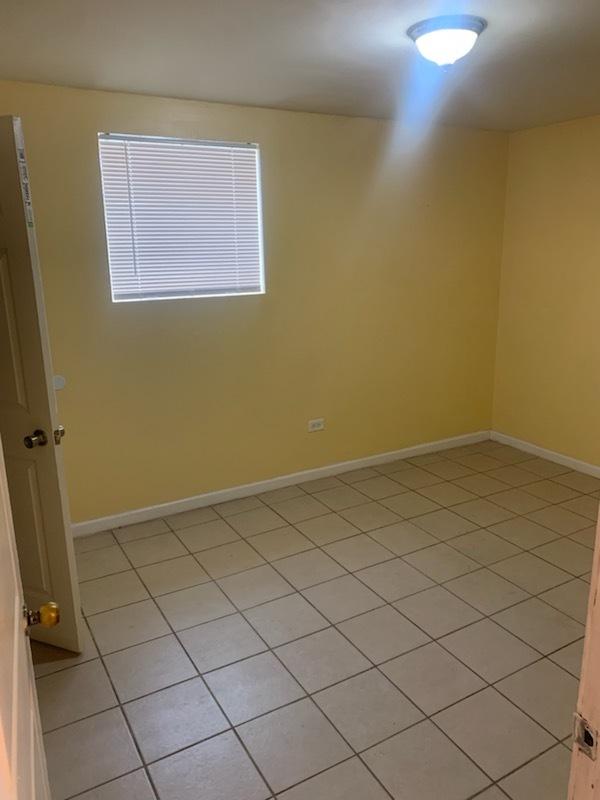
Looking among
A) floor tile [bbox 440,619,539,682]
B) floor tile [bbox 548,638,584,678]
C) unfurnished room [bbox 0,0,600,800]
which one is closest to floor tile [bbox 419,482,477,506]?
unfurnished room [bbox 0,0,600,800]

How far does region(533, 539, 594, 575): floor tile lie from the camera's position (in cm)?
305

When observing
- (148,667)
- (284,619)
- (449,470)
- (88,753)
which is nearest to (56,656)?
(148,667)

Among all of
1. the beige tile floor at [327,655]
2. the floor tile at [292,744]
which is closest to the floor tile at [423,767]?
the beige tile floor at [327,655]

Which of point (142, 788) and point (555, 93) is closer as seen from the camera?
point (142, 788)

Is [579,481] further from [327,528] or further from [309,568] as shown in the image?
[309,568]

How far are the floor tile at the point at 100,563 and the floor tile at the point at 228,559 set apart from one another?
42 cm

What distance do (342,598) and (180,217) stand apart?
7.59ft

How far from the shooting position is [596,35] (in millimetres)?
2297

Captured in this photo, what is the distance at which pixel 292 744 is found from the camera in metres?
1.99

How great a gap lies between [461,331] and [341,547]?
2.23 metres

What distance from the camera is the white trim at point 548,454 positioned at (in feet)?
14.1

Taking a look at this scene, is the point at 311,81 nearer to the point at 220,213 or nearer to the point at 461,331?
the point at 220,213

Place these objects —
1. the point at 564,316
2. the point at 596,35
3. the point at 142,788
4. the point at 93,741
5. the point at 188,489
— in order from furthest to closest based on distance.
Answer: the point at 564,316 < the point at 188,489 < the point at 596,35 < the point at 93,741 < the point at 142,788

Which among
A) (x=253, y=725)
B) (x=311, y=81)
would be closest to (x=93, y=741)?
(x=253, y=725)
